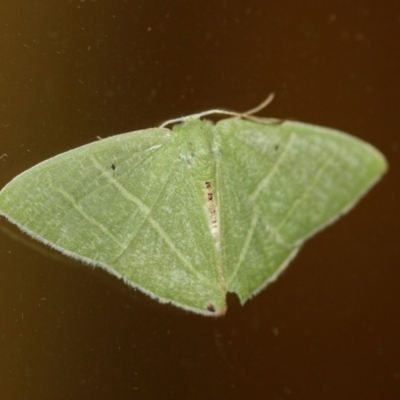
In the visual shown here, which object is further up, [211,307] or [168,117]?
[168,117]

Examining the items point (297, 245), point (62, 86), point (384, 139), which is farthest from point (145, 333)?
point (384, 139)

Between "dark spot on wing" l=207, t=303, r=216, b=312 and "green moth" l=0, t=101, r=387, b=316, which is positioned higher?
"green moth" l=0, t=101, r=387, b=316

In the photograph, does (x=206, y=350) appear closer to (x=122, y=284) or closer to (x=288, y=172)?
(x=122, y=284)

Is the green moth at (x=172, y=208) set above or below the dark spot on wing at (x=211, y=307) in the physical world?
above
